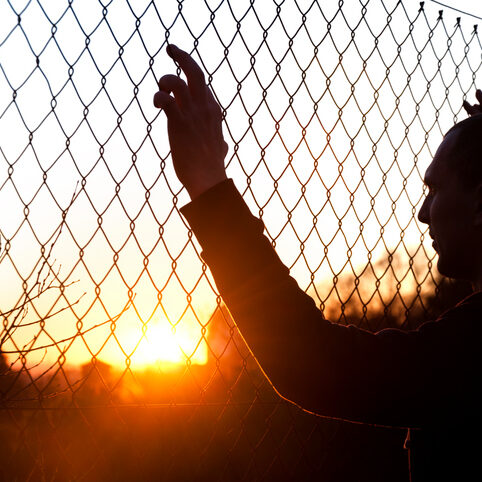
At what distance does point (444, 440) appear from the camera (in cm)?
87

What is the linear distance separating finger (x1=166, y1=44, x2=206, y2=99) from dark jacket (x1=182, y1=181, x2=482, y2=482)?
14cm

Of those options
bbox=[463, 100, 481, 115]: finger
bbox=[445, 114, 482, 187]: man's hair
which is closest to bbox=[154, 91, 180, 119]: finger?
bbox=[445, 114, 482, 187]: man's hair

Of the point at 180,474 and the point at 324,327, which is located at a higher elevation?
the point at 324,327

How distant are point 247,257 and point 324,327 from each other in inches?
5.6

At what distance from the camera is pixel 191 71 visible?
0.80 meters

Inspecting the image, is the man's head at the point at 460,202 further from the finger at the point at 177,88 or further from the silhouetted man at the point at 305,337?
the finger at the point at 177,88

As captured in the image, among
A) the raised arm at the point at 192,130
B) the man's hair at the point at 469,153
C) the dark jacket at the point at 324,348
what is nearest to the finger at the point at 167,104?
the raised arm at the point at 192,130

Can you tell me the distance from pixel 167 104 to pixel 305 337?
0.37 metres

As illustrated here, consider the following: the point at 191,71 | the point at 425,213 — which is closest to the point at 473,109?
the point at 425,213

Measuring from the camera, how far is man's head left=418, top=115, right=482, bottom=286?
3.33 feet

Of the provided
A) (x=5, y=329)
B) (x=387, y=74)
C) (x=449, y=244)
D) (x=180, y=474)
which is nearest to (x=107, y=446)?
(x=180, y=474)

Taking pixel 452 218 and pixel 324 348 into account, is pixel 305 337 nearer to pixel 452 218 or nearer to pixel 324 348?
pixel 324 348

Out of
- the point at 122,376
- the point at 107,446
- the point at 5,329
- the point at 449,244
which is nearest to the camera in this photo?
the point at 449,244

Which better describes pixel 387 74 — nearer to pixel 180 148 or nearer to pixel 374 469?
pixel 374 469
